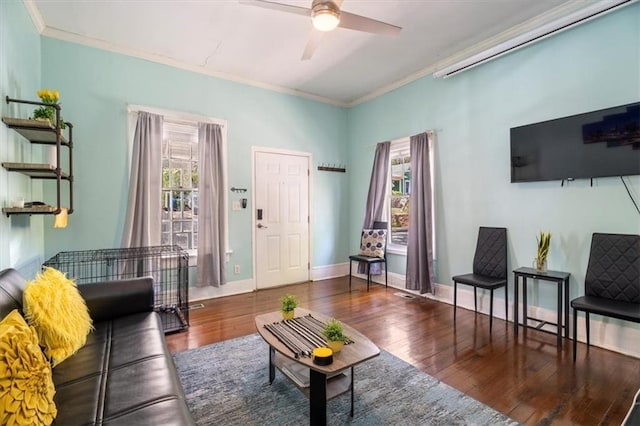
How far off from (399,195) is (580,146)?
2364 millimetres

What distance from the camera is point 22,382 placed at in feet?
3.46

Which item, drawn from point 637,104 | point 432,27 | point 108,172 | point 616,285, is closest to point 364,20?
point 432,27

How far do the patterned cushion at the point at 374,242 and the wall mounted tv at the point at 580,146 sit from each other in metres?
2.01

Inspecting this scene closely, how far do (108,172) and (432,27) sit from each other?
3990 mm

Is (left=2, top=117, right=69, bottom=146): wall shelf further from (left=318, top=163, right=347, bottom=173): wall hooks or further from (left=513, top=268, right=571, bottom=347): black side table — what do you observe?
(left=513, top=268, right=571, bottom=347): black side table

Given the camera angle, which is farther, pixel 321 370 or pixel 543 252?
pixel 543 252

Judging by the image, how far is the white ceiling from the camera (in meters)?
2.89

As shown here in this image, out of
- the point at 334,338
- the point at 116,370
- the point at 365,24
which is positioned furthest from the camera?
the point at 365,24

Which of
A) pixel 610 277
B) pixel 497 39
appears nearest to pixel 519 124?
pixel 497 39

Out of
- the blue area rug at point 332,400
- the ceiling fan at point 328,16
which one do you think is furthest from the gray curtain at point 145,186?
the ceiling fan at point 328,16

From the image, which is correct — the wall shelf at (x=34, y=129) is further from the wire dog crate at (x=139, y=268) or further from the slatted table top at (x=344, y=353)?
the slatted table top at (x=344, y=353)

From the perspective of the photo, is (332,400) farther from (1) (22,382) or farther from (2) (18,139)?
(2) (18,139)

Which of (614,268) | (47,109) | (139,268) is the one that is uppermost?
(47,109)

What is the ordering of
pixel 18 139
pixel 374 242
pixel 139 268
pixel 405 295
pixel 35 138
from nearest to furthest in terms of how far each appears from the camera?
pixel 18 139 → pixel 35 138 → pixel 139 268 → pixel 405 295 → pixel 374 242
